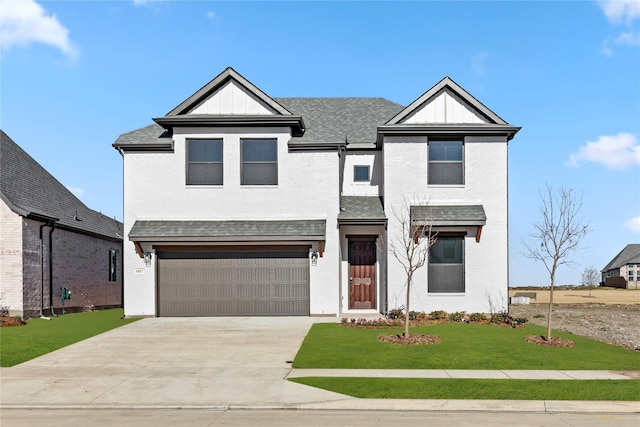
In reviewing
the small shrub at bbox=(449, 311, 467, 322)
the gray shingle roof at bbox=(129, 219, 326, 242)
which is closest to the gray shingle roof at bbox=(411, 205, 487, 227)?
the small shrub at bbox=(449, 311, 467, 322)

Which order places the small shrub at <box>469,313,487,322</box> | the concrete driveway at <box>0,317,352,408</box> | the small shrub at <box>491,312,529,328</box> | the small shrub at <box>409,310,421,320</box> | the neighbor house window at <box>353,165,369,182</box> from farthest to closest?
the neighbor house window at <box>353,165,369,182</box> → the small shrub at <box>469,313,487,322</box> → the small shrub at <box>409,310,421,320</box> → the small shrub at <box>491,312,529,328</box> → the concrete driveway at <box>0,317,352,408</box>

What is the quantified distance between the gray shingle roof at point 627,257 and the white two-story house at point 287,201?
6759 centimetres

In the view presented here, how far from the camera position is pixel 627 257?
80.7m

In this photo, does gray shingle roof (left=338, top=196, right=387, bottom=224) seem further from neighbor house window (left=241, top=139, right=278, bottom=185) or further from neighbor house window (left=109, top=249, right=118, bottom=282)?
neighbor house window (left=109, top=249, right=118, bottom=282)

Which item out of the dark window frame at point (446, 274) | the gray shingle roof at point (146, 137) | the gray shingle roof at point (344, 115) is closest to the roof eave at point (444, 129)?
the gray shingle roof at point (344, 115)

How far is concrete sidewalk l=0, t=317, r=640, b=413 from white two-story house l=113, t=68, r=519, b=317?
4.24 metres

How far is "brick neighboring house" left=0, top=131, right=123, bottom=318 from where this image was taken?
2206 centimetres

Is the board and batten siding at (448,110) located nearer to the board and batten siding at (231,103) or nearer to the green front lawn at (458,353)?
the board and batten siding at (231,103)

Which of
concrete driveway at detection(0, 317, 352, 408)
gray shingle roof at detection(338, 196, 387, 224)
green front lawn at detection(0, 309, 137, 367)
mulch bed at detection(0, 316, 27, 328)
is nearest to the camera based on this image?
concrete driveway at detection(0, 317, 352, 408)

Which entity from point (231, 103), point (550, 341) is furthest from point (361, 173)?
point (550, 341)

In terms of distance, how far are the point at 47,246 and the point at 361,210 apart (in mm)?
14450

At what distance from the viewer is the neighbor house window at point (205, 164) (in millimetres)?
21719

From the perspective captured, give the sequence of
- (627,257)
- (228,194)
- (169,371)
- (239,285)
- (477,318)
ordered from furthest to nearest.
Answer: (627,257) < (228,194) < (239,285) < (477,318) < (169,371)

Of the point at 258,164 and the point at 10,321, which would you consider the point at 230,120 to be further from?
the point at 10,321
